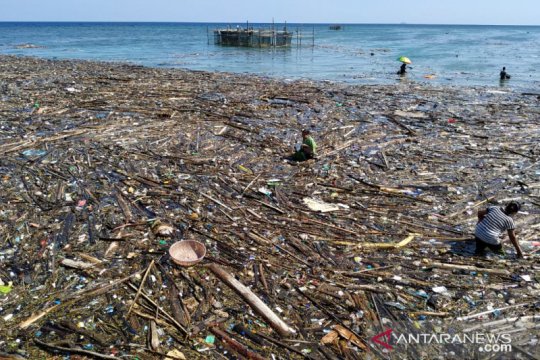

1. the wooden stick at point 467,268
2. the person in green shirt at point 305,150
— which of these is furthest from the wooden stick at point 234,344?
the person in green shirt at point 305,150

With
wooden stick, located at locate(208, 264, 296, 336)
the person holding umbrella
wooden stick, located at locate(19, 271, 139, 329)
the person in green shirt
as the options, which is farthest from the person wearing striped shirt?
the person holding umbrella

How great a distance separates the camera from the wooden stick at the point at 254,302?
4445mm

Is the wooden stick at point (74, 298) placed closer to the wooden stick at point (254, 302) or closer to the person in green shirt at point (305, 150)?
the wooden stick at point (254, 302)

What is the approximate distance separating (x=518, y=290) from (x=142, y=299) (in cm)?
506

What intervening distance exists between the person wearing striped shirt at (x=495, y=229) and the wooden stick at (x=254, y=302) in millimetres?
3468

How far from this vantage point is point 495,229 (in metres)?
5.73

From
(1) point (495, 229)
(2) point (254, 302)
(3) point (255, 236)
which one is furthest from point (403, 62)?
(2) point (254, 302)

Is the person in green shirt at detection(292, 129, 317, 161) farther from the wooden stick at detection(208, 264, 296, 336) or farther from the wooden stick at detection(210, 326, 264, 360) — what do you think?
the wooden stick at detection(210, 326, 264, 360)

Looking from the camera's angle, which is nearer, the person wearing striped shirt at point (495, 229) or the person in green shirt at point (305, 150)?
the person wearing striped shirt at point (495, 229)

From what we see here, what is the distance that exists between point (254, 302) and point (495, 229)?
386 centimetres

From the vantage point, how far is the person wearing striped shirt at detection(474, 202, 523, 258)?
18.7ft

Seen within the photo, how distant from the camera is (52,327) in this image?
4328 mm

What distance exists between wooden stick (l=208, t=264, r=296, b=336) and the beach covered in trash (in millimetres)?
21

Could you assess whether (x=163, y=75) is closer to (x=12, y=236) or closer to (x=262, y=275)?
(x=12, y=236)
